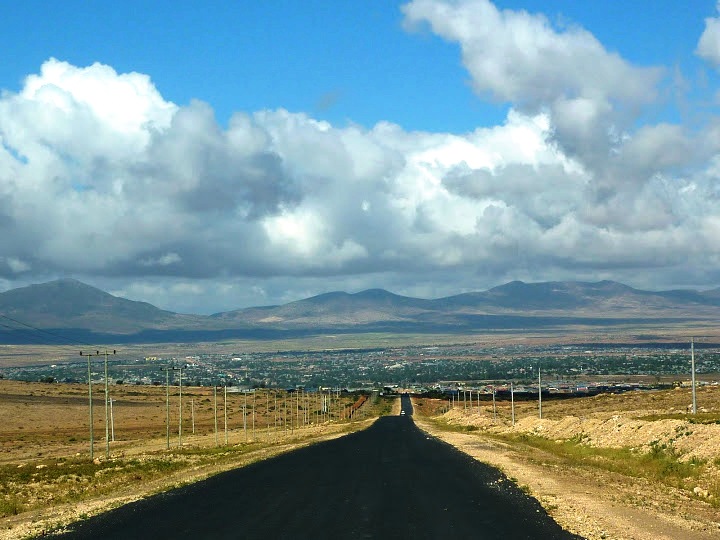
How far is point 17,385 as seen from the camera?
19938cm

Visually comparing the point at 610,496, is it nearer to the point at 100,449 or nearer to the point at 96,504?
the point at 96,504

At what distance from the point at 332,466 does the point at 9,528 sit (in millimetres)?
23225

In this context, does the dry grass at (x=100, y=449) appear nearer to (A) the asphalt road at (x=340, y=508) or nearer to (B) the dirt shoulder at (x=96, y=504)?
(B) the dirt shoulder at (x=96, y=504)

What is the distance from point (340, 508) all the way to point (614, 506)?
9128 mm

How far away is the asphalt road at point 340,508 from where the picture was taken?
24.4 meters

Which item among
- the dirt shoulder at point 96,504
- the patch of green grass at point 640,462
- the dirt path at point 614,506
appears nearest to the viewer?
the dirt path at point 614,506

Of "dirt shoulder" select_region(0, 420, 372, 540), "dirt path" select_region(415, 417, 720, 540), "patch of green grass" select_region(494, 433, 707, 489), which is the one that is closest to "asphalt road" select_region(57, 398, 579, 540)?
"dirt path" select_region(415, 417, 720, 540)

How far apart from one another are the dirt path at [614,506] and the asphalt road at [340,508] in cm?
90

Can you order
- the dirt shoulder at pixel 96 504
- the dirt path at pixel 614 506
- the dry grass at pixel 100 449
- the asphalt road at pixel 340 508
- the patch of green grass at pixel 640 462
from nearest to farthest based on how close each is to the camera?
the dirt path at pixel 614 506
the asphalt road at pixel 340 508
the dirt shoulder at pixel 96 504
the dry grass at pixel 100 449
the patch of green grass at pixel 640 462

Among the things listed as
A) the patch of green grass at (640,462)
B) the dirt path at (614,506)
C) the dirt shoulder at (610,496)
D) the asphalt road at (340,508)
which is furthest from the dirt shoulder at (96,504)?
the patch of green grass at (640,462)

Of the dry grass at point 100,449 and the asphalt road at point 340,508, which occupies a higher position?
the asphalt road at point 340,508

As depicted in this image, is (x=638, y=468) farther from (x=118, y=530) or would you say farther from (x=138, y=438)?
(x=138, y=438)

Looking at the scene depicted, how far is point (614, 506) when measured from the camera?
29109 millimetres

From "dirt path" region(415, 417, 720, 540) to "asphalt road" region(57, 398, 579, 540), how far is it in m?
0.90
